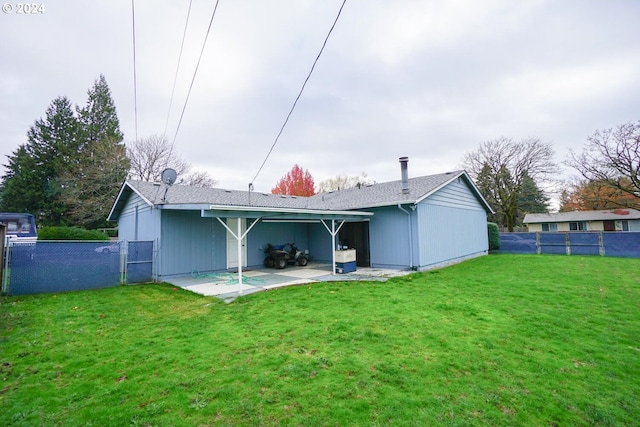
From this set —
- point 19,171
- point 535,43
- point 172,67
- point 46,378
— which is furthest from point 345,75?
point 19,171

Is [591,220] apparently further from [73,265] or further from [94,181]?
[94,181]

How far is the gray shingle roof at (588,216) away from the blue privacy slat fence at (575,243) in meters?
17.2

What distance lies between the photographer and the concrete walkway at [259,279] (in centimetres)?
778

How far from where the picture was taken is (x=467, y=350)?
3.87 m

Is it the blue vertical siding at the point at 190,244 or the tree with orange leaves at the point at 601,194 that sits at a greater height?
the tree with orange leaves at the point at 601,194

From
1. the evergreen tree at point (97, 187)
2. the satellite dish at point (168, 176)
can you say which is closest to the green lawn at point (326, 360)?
the satellite dish at point (168, 176)

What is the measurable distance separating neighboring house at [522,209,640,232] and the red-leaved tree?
81.0ft

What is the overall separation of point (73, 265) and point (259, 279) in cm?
524

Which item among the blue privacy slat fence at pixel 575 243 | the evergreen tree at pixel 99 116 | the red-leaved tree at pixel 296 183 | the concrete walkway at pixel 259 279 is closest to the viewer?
the concrete walkway at pixel 259 279

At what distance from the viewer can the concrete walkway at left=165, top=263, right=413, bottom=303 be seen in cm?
778

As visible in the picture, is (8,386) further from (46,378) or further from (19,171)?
(19,171)

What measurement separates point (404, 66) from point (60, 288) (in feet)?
38.2
